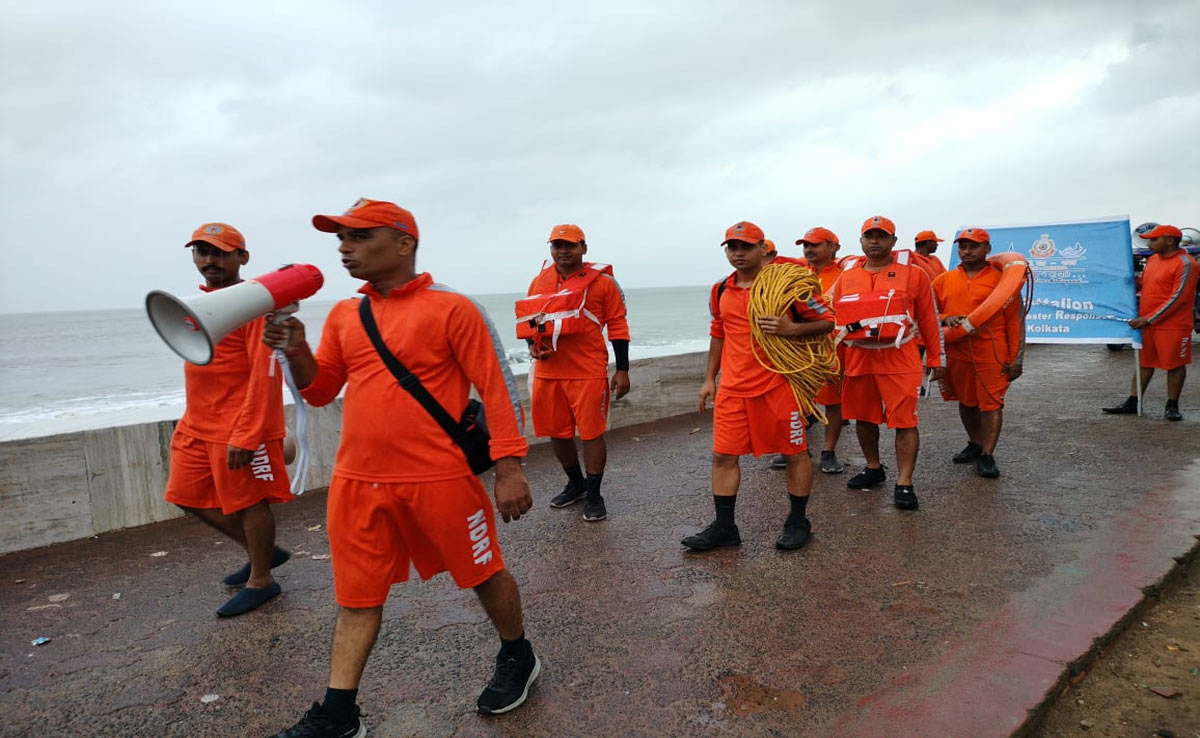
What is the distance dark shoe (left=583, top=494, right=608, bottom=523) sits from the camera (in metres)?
5.42

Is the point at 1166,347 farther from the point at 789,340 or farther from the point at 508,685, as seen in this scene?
the point at 508,685

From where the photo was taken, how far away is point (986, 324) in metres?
6.28

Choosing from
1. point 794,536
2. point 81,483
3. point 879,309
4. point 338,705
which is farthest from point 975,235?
point 81,483

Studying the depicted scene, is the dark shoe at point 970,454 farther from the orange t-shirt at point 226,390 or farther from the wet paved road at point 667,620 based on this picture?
the orange t-shirt at point 226,390

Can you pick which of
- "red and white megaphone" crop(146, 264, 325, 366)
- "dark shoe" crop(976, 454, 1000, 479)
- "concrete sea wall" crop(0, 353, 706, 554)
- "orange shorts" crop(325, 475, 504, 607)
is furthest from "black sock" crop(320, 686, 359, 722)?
"dark shoe" crop(976, 454, 1000, 479)

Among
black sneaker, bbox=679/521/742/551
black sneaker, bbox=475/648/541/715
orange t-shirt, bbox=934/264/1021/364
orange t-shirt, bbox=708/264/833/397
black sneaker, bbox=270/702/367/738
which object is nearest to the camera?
black sneaker, bbox=270/702/367/738

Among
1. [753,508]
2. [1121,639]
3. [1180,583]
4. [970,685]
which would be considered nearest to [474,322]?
[970,685]

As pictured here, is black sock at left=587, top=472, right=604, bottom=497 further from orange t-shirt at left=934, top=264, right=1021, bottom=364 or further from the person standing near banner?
orange t-shirt at left=934, top=264, right=1021, bottom=364

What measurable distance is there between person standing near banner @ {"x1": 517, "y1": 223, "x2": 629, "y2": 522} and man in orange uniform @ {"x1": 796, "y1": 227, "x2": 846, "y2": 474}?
2020 mm

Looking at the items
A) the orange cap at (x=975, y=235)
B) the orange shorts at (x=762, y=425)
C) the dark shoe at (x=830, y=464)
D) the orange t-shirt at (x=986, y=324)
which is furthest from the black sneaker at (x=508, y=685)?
the orange cap at (x=975, y=235)

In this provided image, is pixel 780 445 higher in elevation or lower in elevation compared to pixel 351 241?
lower

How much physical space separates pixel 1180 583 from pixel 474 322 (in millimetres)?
3790

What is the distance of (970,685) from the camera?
2.95m

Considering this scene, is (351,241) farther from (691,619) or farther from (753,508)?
(753,508)
